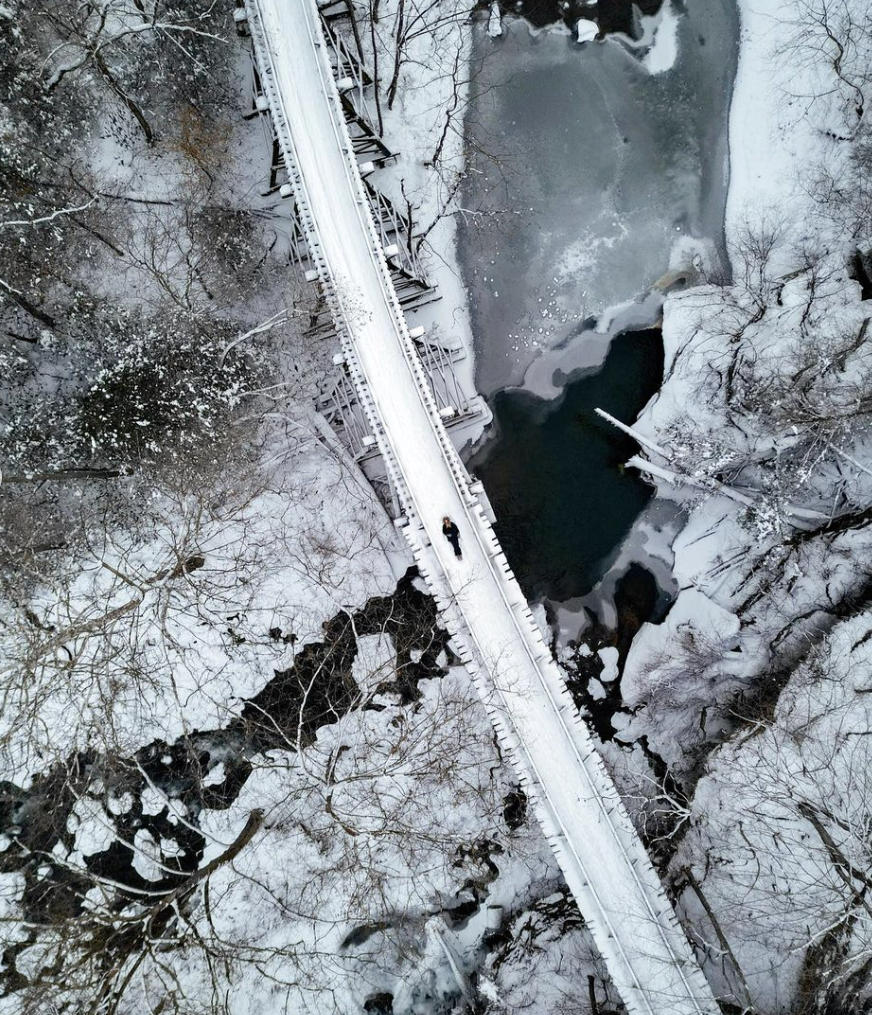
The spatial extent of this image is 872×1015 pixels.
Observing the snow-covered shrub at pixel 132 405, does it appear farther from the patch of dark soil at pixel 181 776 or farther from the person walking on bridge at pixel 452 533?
the person walking on bridge at pixel 452 533

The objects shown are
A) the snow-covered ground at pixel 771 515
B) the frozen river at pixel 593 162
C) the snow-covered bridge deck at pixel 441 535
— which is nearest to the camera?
the snow-covered bridge deck at pixel 441 535

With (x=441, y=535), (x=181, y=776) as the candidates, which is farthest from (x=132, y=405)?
(x=181, y=776)

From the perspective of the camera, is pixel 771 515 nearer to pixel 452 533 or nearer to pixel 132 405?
pixel 452 533

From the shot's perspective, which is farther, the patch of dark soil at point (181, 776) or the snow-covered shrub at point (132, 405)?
the snow-covered shrub at point (132, 405)

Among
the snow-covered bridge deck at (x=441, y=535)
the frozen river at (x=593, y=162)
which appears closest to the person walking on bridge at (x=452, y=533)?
the snow-covered bridge deck at (x=441, y=535)

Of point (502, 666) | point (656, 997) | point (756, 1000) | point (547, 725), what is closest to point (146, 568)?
point (502, 666)

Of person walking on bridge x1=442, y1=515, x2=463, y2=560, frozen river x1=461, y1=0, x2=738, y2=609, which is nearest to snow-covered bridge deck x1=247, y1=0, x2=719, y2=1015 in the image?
person walking on bridge x1=442, y1=515, x2=463, y2=560
